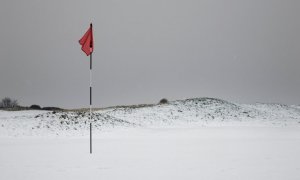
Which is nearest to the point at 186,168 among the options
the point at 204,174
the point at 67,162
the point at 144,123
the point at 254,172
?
the point at 204,174

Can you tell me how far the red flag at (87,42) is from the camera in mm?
17292

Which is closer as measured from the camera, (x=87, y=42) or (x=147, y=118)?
(x=87, y=42)

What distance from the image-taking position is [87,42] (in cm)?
1738

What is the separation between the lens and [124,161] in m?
13.2

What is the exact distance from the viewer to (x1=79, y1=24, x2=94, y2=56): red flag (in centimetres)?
1729

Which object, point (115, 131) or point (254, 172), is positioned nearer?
point (254, 172)

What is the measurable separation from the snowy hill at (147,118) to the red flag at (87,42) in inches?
546

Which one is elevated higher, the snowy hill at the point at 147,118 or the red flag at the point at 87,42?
the red flag at the point at 87,42

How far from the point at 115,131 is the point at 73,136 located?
4.48 meters

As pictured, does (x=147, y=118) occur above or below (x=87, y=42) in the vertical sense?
below

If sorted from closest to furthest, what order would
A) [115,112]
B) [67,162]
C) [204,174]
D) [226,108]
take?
[204,174], [67,162], [115,112], [226,108]

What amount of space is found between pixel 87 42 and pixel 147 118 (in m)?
29.3

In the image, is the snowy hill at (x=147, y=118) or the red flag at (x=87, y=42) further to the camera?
the snowy hill at (x=147, y=118)

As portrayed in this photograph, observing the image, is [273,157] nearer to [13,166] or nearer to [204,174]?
[204,174]
